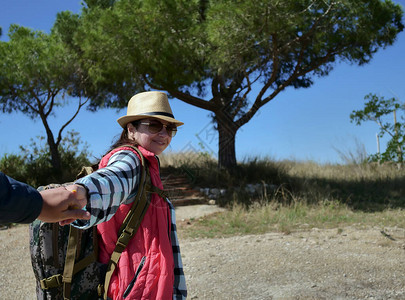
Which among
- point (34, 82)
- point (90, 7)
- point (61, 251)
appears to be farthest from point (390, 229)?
point (90, 7)

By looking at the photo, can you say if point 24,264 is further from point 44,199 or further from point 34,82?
point 34,82

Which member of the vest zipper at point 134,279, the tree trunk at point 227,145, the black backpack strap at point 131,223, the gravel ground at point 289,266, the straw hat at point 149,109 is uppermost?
the tree trunk at point 227,145

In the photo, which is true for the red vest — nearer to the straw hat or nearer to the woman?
the woman

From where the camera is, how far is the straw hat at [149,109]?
170cm

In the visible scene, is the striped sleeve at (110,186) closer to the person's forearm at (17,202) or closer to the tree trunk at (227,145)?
the person's forearm at (17,202)

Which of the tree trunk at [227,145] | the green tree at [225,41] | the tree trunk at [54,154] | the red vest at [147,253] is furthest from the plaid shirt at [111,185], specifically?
the tree trunk at [54,154]

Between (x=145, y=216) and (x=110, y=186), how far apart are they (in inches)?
13.3

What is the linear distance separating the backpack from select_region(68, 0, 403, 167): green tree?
23.5ft

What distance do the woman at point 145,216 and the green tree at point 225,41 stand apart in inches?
269

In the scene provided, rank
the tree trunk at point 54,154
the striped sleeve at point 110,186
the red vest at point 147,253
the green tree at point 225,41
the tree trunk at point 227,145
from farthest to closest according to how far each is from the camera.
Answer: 1. the tree trunk at point 54,154
2. the tree trunk at point 227,145
3. the green tree at point 225,41
4. the red vest at point 147,253
5. the striped sleeve at point 110,186

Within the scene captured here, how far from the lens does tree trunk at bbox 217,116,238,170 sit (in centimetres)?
1097

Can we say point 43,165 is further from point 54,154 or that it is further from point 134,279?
point 134,279

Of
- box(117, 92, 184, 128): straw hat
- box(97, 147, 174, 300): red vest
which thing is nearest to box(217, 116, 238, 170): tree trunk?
box(117, 92, 184, 128): straw hat

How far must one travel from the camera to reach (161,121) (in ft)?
5.66
